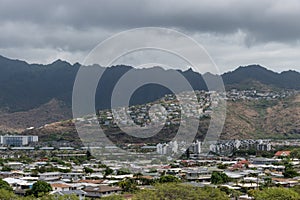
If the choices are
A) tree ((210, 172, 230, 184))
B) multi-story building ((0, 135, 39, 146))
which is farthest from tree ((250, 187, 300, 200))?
multi-story building ((0, 135, 39, 146))

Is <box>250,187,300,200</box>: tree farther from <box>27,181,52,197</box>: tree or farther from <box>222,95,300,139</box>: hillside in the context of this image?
<box>222,95,300,139</box>: hillside

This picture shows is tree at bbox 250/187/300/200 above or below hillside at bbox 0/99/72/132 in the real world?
below

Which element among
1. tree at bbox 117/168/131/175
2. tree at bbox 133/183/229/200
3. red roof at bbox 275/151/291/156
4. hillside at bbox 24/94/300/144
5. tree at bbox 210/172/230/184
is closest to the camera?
tree at bbox 133/183/229/200

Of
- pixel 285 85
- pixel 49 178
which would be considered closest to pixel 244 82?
pixel 285 85

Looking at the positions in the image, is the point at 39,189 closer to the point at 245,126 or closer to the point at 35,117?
the point at 245,126

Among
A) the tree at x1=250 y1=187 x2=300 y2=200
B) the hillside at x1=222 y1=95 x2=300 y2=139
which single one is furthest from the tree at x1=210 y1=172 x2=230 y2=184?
the hillside at x1=222 y1=95 x2=300 y2=139

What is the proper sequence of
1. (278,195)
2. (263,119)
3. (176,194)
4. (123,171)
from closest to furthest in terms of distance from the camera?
(176,194)
(278,195)
(123,171)
(263,119)

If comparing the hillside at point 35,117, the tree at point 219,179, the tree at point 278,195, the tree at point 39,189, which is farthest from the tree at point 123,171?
the hillside at point 35,117

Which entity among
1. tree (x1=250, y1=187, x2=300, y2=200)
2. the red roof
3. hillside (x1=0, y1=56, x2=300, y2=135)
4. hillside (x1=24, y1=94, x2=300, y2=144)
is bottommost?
tree (x1=250, y1=187, x2=300, y2=200)

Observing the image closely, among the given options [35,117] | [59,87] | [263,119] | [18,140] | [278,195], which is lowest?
[278,195]

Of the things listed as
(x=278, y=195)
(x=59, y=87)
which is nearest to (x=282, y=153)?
(x=278, y=195)

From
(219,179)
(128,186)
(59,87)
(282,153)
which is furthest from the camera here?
(59,87)

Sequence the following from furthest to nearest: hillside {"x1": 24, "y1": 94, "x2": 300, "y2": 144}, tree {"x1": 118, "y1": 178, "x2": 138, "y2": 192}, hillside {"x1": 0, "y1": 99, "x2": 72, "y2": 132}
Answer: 1. hillside {"x1": 0, "y1": 99, "x2": 72, "y2": 132}
2. hillside {"x1": 24, "y1": 94, "x2": 300, "y2": 144}
3. tree {"x1": 118, "y1": 178, "x2": 138, "y2": 192}

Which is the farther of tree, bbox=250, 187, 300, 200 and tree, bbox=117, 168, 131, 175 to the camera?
tree, bbox=117, 168, 131, 175
